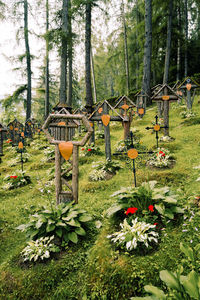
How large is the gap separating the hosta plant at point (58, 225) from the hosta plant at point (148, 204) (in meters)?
0.59

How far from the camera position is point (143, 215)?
125 inches

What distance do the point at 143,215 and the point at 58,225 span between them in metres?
1.42

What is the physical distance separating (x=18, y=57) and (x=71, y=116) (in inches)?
574

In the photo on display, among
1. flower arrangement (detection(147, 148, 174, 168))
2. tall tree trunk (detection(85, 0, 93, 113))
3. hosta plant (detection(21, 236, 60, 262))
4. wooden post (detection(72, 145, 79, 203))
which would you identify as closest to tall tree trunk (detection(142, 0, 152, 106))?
tall tree trunk (detection(85, 0, 93, 113))

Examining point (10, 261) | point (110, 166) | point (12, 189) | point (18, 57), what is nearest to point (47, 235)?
point (10, 261)

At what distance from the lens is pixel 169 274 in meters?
1.66

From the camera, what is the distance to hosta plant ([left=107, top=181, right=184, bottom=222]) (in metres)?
3.01

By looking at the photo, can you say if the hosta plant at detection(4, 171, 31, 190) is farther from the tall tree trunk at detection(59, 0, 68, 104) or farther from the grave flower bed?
the grave flower bed

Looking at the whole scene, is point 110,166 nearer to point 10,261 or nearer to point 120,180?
point 120,180

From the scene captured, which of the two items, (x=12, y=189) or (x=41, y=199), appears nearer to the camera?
(x=41, y=199)

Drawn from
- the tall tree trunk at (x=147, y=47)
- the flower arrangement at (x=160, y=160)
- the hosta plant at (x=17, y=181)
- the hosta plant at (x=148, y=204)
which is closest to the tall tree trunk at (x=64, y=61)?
the hosta plant at (x=17, y=181)

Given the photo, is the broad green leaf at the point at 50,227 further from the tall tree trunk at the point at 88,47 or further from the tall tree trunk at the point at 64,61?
the tall tree trunk at the point at 88,47

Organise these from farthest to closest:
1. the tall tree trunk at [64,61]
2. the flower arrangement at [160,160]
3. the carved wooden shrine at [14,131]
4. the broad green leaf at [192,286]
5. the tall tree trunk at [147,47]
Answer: the carved wooden shrine at [14,131]
the tall tree trunk at [147,47]
the tall tree trunk at [64,61]
the flower arrangement at [160,160]
the broad green leaf at [192,286]

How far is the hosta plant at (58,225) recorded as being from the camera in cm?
302
